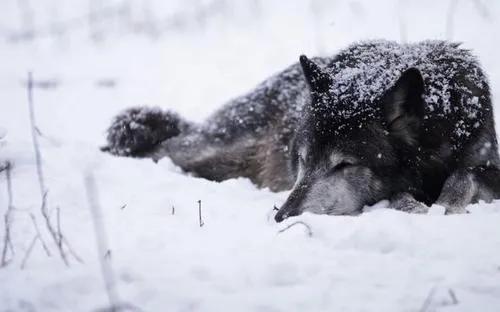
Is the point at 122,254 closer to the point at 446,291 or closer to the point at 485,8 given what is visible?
the point at 446,291

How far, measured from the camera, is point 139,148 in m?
5.29

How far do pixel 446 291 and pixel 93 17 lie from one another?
12092 millimetres

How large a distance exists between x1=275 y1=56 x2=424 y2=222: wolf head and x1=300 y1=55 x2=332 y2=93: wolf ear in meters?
0.15

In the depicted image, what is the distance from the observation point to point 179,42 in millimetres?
11992

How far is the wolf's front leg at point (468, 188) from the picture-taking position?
3.22 meters

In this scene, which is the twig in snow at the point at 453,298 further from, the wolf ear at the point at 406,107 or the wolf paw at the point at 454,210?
the wolf ear at the point at 406,107

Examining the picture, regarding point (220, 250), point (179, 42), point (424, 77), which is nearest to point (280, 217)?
point (220, 250)

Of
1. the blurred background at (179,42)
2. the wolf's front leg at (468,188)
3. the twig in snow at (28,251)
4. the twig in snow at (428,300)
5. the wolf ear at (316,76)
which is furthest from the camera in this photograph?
the blurred background at (179,42)

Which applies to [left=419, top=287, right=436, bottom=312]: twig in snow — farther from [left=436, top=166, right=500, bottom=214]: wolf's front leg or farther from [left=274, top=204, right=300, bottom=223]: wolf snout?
[left=436, top=166, right=500, bottom=214]: wolf's front leg

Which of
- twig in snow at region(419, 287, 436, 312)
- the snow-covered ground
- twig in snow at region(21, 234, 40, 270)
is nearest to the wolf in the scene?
the snow-covered ground

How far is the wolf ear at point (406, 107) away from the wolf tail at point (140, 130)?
2.88 metres

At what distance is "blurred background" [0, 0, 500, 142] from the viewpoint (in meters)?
8.21

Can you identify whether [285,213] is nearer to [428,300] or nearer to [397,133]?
[397,133]

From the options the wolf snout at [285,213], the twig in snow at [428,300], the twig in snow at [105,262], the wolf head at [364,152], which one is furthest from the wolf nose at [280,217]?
the twig in snow at [428,300]
